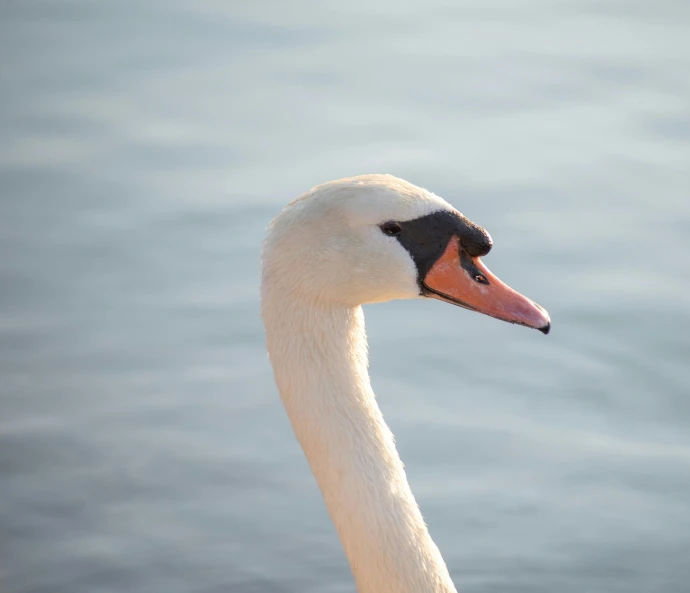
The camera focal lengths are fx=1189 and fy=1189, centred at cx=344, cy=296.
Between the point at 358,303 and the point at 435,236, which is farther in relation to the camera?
the point at 358,303

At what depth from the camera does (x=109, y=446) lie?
20.5ft

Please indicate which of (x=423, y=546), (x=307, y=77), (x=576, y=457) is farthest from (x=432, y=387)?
(x=307, y=77)

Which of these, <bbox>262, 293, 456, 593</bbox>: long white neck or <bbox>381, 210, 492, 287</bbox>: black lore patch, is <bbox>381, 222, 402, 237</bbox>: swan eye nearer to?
<bbox>381, 210, 492, 287</bbox>: black lore patch

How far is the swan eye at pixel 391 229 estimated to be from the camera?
3955 mm

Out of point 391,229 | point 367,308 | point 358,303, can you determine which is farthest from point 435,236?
point 367,308

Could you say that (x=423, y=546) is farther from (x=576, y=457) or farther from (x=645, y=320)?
(x=645, y=320)

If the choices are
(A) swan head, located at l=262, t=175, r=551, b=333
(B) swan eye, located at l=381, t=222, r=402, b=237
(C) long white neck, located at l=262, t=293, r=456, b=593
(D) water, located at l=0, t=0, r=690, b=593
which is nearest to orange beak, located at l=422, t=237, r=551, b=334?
(A) swan head, located at l=262, t=175, r=551, b=333

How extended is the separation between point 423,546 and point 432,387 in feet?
8.17

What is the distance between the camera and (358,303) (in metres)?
4.12

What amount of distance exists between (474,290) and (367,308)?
3.06 meters

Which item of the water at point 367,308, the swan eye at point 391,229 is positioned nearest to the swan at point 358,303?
the swan eye at point 391,229

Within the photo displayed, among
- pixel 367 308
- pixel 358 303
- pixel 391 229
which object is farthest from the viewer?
pixel 367 308

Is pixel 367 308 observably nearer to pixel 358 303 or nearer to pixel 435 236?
pixel 358 303

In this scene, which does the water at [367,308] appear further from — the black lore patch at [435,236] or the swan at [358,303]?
the black lore patch at [435,236]
